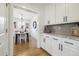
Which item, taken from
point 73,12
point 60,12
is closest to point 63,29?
point 60,12

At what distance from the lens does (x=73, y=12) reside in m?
3.08

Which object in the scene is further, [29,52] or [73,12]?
[29,52]

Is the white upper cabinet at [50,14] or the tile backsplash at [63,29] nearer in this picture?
the tile backsplash at [63,29]

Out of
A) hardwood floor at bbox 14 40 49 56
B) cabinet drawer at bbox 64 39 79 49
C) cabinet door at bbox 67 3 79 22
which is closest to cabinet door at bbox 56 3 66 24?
cabinet door at bbox 67 3 79 22

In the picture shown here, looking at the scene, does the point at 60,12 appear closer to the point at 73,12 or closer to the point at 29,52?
the point at 73,12

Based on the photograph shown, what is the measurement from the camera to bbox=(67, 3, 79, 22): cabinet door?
2.92 meters

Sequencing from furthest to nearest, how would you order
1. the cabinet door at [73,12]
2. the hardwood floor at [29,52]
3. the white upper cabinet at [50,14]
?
the white upper cabinet at [50,14], the hardwood floor at [29,52], the cabinet door at [73,12]

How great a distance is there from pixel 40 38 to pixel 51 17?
4.11ft

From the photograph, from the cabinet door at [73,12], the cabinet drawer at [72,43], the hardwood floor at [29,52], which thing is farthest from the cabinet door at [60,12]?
the hardwood floor at [29,52]

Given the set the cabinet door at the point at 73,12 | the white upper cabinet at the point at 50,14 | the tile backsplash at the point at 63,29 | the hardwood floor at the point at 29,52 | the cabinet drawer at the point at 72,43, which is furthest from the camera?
the white upper cabinet at the point at 50,14

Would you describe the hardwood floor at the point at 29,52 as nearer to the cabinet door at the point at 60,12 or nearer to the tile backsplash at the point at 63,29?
the tile backsplash at the point at 63,29

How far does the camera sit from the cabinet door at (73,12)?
2.92 meters

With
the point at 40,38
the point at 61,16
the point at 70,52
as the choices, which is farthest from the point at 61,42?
the point at 40,38

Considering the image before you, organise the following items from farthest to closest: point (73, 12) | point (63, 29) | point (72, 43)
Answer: point (63, 29) → point (73, 12) → point (72, 43)
